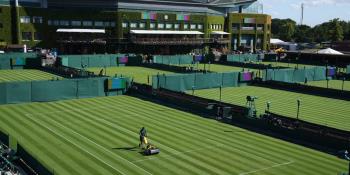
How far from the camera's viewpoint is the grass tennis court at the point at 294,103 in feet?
131

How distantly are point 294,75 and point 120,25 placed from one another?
5645cm

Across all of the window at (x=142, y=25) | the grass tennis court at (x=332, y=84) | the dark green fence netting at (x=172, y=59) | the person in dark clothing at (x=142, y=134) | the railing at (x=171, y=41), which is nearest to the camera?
the person in dark clothing at (x=142, y=134)

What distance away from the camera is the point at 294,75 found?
65.6 meters

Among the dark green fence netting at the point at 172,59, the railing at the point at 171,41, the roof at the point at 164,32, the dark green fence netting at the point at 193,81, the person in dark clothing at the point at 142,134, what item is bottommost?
the person in dark clothing at the point at 142,134

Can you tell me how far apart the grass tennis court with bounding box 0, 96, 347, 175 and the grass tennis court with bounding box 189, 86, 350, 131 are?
9.43 metres

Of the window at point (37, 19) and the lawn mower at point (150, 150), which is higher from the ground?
the window at point (37, 19)

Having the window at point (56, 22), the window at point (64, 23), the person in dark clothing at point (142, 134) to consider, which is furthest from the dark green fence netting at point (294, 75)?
the window at point (56, 22)

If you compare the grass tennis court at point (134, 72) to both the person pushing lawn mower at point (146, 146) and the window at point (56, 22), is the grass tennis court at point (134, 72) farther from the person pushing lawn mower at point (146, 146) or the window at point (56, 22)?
the person pushing lawn mower at point (146, 146)

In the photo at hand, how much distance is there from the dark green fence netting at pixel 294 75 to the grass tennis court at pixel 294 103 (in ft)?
16.2

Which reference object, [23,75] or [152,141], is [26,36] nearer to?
[23,75]

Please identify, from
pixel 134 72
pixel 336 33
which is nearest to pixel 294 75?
pixel 134 72

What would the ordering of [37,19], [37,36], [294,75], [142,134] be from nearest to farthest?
[142,134] < [294,75] < [37,19] < [37,36]

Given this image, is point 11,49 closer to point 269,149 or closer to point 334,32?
point 269,149

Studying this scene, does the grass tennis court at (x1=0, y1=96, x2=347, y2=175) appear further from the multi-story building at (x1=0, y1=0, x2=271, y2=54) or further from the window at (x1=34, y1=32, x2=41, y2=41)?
the window at (x1=34, y1=32, x2=41, y2=41)
